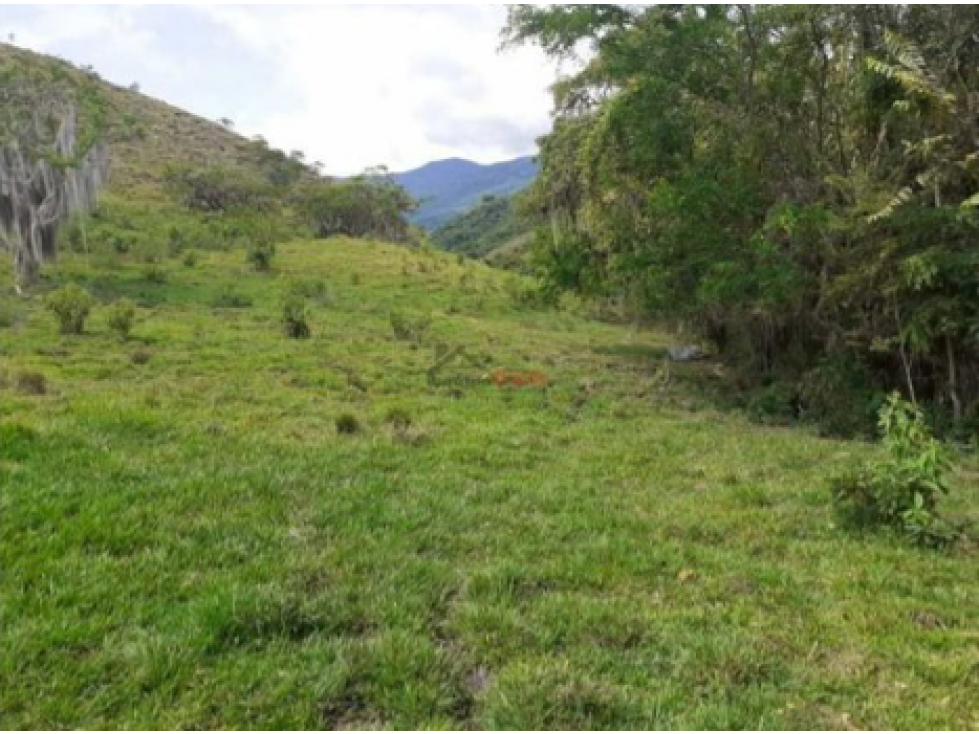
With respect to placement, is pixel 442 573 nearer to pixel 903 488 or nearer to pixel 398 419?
pixel 903 488

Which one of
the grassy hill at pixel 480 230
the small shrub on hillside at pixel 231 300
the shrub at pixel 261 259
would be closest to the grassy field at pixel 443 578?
the small shrub on hillside at pixel 231 300

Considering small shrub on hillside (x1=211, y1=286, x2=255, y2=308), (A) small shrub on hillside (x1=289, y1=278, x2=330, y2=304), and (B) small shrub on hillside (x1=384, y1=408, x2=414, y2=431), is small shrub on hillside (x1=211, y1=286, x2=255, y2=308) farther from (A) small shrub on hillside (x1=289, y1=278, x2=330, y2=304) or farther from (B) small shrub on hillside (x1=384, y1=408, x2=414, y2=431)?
(B) small shrub on hillside (x1=384, y1=408, x2=414, y2=431)

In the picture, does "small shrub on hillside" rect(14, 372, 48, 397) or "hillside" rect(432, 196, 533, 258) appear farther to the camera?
"hillside" rect(432, 196, 533, 258)

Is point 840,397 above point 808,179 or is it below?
below

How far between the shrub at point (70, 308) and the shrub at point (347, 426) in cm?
1143

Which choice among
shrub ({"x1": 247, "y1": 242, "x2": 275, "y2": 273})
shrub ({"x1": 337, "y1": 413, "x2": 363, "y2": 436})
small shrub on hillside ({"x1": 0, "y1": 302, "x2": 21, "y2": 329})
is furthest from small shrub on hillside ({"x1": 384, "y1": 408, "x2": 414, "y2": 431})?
shrub ({"x1": 247, "y1": 242, "x2": 275, "y2": 273})

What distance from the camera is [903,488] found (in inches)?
267

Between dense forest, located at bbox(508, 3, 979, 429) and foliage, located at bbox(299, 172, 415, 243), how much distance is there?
3968 centimetres

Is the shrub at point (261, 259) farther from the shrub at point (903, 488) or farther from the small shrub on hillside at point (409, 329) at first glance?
the shrub at point (903, 488)

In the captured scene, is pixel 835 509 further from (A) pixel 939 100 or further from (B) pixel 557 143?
(B) pixel 557 143

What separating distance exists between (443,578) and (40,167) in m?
27.3

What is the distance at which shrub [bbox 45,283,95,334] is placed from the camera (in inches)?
710

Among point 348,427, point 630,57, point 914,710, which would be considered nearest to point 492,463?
point 348,427

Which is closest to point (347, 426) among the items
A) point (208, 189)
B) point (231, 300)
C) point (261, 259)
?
point (231, 300)
